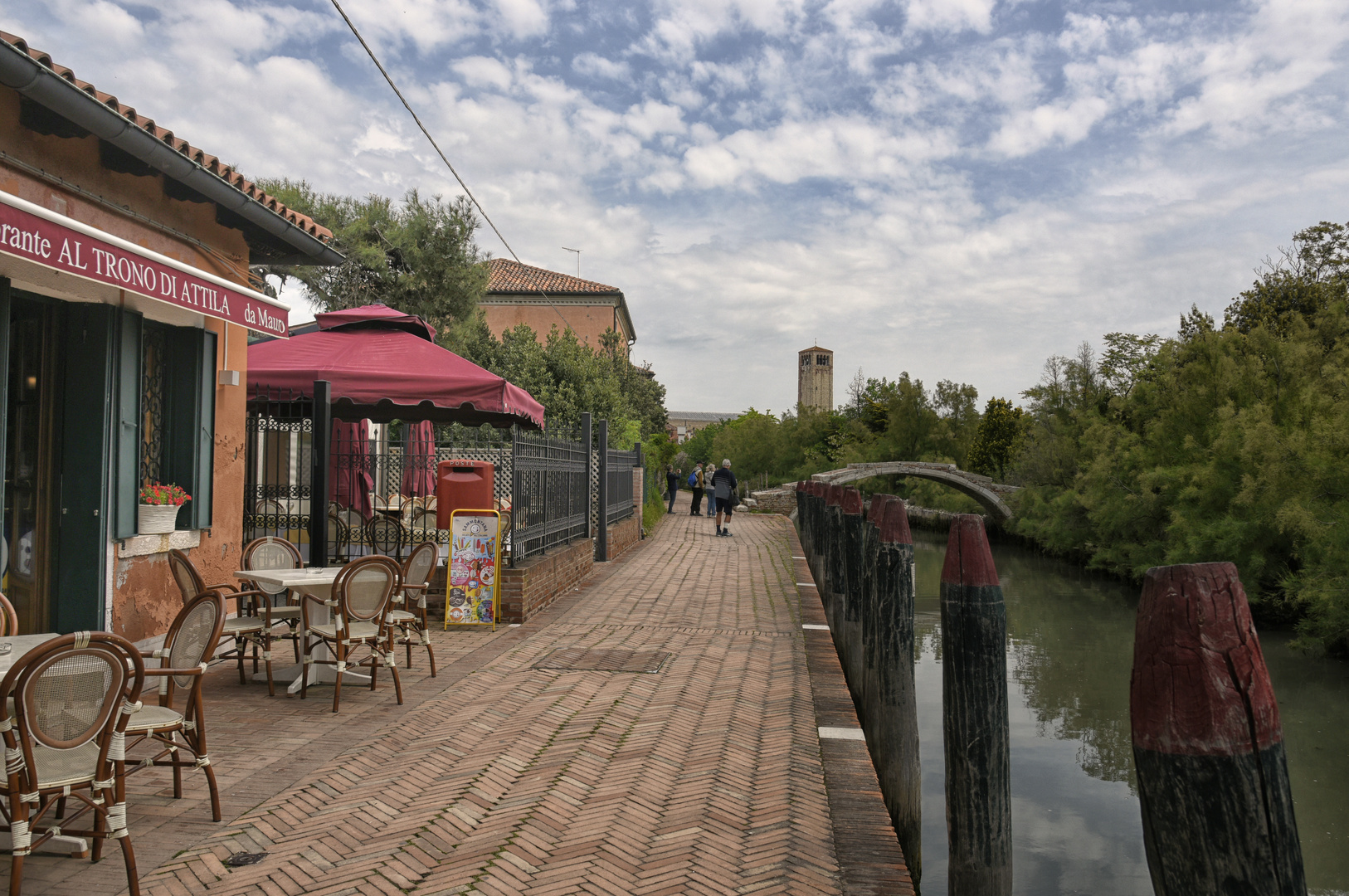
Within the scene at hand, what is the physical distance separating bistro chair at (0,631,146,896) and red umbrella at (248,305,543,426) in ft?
16.4

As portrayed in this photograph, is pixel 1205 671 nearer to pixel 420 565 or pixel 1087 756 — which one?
pixel 420 565

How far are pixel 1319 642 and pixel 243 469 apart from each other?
15.8m

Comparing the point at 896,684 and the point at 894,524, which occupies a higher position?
the point at 894,524

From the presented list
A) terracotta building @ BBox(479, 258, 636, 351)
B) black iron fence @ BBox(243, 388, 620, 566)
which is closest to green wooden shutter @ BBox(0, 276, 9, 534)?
black iron fence @ BBox(243, 388, 620, 566)

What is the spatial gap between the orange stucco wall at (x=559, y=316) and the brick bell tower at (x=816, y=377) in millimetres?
96248

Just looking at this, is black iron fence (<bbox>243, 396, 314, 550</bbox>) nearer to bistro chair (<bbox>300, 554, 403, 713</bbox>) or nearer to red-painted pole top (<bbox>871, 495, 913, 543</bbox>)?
bistro chair (<bbox>300, 554, 403, 713</bbox>)

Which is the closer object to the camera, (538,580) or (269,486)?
(269,486)

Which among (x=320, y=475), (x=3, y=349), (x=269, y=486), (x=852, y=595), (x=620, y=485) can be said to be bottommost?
(x=852, y=595)

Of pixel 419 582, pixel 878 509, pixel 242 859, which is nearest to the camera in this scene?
pixel 242 859

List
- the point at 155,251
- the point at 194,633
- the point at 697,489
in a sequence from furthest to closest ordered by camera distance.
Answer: the point at 697,489, the point at 155,251, the point at 194,633

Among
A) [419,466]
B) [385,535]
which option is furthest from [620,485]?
[385,535]

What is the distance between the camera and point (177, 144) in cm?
626

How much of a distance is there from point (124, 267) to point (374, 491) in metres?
7.20

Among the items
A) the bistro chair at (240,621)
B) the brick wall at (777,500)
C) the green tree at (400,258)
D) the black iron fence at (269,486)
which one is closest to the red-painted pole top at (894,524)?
the bistro chair at (240,621)
